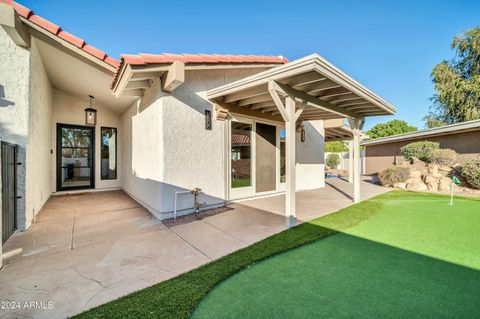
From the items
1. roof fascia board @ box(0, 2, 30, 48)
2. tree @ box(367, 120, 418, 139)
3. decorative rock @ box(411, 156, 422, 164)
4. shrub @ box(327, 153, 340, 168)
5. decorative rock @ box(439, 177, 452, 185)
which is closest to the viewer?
roof fascia board @ box(0, 2, 30, 48)

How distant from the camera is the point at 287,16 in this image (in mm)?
10422

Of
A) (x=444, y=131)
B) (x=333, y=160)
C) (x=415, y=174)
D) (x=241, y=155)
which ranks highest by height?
(x=444, y=131)

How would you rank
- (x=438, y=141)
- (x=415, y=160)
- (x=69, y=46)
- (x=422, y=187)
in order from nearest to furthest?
(x=69, y=46) < (x=422, y=187) < (x=415, y=160) < (x=438, y=141)

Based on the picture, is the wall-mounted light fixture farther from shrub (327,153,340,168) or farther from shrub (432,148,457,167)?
shrub (327,153,340,168)

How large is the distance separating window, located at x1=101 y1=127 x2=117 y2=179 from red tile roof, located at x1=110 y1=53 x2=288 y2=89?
4730mm

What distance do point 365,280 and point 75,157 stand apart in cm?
1092

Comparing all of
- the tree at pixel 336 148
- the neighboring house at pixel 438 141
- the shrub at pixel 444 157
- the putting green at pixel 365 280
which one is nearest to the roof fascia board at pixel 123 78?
the putting green at pixel 365 280

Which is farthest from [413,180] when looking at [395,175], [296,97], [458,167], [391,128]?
[391,128]

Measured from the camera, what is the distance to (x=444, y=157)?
37.7 ft

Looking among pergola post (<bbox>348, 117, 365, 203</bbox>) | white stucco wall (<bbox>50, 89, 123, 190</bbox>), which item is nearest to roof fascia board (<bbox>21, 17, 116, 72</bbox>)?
white stucco wall (<bbox>50, 89, 123, 190</bbox>)

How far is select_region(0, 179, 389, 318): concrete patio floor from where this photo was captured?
8.30 ft

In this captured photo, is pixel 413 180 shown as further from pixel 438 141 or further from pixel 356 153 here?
pixel 356 153

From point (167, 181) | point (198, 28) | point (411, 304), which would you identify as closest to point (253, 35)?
point (198, 28)

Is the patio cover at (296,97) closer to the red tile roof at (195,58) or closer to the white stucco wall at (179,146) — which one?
the white stucco wall at (179,146)
